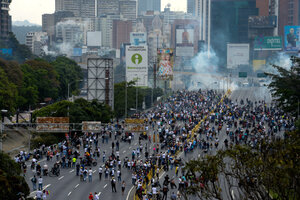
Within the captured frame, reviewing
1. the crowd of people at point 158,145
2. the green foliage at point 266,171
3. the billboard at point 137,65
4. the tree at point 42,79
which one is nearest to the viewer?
the green foliage at point 266,171

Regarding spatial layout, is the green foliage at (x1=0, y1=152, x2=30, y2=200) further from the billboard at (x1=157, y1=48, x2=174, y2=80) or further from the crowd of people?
the billboard at (x1=157, y1=48, x2=174, y2=80)

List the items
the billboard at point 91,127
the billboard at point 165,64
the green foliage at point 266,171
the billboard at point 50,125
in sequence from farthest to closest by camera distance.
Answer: the billboard at point 165,64, the billboard at point 91,127, the billboard at point 50,125, the green foliage at point 266,171

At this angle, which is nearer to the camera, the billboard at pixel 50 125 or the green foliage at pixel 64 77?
the billboard at pixel 50 125

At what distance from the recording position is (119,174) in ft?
155

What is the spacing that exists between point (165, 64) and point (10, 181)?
10273cm

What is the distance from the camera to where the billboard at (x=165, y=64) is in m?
132

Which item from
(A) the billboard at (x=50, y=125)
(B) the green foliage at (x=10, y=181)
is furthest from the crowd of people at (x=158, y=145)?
(B) the green foliage at (x=10, y=181)

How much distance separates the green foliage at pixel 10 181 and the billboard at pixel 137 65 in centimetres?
8172

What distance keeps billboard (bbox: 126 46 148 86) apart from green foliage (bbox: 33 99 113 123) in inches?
1561

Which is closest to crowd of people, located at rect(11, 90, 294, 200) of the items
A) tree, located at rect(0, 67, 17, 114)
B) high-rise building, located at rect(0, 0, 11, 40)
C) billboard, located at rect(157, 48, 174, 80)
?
tree, located at rect(0, 67, 17, 114)

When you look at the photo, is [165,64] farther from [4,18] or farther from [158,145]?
[158,145]

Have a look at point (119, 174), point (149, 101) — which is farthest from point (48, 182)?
point (149, 101)

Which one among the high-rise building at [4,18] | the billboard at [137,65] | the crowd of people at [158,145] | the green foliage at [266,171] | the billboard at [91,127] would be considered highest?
the high-rise building at [4,18]

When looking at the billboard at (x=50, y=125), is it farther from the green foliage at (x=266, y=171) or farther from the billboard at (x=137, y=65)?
the billboard at (x=137, y=65)
